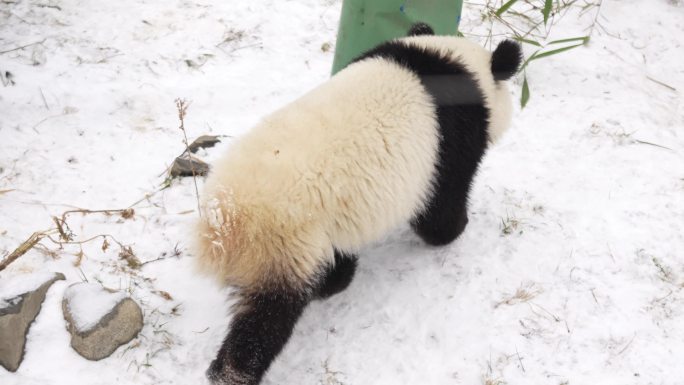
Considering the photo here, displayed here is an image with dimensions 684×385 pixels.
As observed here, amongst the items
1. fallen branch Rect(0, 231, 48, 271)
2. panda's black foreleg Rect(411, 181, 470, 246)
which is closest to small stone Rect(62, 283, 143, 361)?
fallen branch Rect(0, 231, 48, 271)

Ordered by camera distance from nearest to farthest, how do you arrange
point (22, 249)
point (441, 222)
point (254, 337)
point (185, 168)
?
point (254, 337) → point (22, 249) → point (441, 222) → point (185, 168)

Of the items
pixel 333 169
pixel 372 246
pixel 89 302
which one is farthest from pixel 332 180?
pixel 89 302

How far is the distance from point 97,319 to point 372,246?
144 cm

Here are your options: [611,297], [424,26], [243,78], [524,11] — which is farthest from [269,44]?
[611,297]

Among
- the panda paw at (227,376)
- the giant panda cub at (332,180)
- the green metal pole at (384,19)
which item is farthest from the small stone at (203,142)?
the panda paw at (227,376)

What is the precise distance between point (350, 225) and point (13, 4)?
11.6 ft

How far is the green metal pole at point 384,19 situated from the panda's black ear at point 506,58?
36.4 inches

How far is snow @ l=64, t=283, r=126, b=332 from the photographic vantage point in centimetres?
235

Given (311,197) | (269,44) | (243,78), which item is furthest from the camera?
(269,44)

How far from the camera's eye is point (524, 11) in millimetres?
4977

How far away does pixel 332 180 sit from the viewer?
2291mm

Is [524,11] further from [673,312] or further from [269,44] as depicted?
[673,312]

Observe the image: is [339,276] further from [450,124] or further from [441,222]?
[450,124]

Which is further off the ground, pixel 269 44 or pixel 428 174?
pixel 428 174
